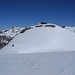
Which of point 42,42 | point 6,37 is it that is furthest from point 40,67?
point 6,37

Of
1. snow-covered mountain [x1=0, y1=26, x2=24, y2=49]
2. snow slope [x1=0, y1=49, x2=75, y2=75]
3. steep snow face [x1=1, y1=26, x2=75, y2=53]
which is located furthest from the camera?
snow-covered mountain [x1=0, y1=26, x2=24, y2=49]

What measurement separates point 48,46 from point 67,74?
661 inches

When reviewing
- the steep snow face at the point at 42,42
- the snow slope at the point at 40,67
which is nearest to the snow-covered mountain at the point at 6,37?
the steep snow face at the point at 42,42

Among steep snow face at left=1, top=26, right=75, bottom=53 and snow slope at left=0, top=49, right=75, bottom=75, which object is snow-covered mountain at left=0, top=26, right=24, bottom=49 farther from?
snow slope at left=0, top=49, right=75, bottom=75

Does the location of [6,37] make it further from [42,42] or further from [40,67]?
[40,67]

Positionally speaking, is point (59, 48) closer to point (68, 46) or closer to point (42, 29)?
point (68, 46)

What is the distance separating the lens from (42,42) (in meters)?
25.8

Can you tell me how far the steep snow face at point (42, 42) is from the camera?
902 inches

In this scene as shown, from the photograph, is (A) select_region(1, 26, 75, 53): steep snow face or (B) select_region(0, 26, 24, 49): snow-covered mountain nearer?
(A) select_region(1, 26, 75, 53): steep snow face

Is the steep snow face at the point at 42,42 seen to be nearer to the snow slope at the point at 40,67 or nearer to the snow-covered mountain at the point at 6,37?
the snow slope at the point at 40,67

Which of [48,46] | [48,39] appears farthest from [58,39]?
[48,46]

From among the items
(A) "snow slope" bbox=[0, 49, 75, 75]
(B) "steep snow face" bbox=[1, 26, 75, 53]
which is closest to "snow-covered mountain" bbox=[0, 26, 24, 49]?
(B) "steep snow face" bbox=[1, 26, 75, 53]

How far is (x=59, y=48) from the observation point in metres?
23.1

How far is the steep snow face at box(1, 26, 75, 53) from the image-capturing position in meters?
22.9
